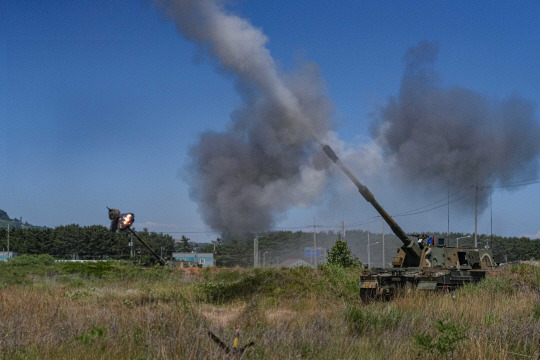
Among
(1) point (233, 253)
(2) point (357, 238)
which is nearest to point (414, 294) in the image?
(1) point (233, 253)

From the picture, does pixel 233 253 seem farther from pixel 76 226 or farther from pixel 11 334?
pixel 11 334

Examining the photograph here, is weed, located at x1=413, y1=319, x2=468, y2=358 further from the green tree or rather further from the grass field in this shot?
the green tree

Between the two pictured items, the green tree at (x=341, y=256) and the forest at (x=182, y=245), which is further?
the forest at (x=182, y=245)

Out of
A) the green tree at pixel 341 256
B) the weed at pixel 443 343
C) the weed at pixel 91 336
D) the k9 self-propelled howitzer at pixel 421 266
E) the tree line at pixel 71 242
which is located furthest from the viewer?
the tree line at pixel 71 242

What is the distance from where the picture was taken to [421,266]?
1934 cm

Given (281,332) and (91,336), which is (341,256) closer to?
(281,332)

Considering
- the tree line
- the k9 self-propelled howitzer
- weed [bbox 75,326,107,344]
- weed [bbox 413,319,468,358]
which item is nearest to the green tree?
the k9 self-propelled howitzer

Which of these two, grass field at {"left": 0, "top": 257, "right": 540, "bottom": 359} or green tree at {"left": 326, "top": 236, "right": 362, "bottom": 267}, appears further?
green tree at {"left": 326, "top": 236, "right": 362, "bottom": 267}

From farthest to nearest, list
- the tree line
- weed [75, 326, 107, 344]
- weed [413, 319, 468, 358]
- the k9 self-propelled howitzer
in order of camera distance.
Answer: the tree line, the k9 self-propelled howitzer, weed [75, 326, 107, 344], weed [413, 319, 468, 358]

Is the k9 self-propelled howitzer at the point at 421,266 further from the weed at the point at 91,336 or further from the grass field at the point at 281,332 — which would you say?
the weed at the point at 91,336

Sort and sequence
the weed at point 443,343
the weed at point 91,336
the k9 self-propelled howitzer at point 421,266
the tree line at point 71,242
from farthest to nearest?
the tree line at point 71,242 → the k9 self-propelled howitzer at point 421,266 → the weed at point 91,336 → the weed at point 443,343

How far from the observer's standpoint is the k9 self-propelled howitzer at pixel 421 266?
56.5 feet

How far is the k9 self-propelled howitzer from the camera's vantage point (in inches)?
678

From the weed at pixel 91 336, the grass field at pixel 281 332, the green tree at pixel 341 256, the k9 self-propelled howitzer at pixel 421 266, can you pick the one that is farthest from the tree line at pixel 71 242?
the weed at pixel 91 336
